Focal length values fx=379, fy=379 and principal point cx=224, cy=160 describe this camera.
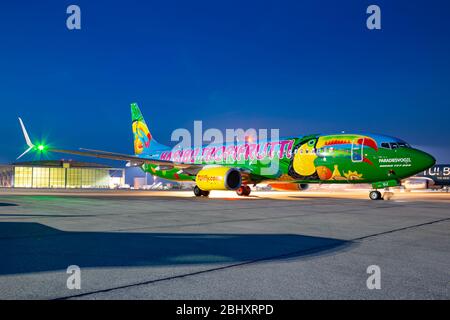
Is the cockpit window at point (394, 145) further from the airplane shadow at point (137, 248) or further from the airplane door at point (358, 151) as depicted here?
the airplane shadow at point (137, 248)

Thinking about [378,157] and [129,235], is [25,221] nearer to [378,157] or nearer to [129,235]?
[129,235]

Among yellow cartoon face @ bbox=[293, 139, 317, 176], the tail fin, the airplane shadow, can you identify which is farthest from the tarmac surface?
the tail fin

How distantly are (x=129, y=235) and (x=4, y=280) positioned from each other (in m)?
2.96

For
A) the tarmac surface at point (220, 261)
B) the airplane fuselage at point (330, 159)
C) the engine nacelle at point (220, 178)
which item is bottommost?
the tarmac surface at point (220, 261)

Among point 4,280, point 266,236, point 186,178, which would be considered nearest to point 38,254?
point 4,280

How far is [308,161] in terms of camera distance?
1944cm

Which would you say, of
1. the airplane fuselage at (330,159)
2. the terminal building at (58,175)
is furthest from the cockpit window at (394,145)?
the terminal building at (58,175)

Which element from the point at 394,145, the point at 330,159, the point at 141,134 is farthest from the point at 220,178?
the point at 141,134

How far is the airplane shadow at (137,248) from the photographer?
4.34 m

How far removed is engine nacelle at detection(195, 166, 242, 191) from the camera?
19.5m

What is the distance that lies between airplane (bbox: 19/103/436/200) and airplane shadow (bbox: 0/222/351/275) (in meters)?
12.6

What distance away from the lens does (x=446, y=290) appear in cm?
339

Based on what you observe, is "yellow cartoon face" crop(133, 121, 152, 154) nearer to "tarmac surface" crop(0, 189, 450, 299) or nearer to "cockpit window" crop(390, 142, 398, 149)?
"cockpit window" crop(390, 142, 398, 149)

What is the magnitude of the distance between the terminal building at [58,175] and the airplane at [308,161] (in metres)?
57.4
